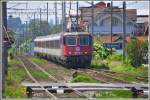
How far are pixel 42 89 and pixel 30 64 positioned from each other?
4.20m

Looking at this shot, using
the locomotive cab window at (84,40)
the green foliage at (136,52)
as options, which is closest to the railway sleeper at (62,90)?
the green foliage at (136,52)

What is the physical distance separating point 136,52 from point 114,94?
4.59 meters

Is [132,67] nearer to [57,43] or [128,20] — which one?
[128,20]

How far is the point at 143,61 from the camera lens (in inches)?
580

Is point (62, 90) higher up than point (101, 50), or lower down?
lower down

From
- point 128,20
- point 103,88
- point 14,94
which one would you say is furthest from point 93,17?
point 14,94

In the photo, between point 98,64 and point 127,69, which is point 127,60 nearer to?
point 127,69

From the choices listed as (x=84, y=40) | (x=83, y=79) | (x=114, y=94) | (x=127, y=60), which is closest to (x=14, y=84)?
(x=114, y=94)

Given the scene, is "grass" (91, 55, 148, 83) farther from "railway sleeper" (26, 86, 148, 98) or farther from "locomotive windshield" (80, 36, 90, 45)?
"railway sleeper" (26, 86, 148, 98)

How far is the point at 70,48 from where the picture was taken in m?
17.9

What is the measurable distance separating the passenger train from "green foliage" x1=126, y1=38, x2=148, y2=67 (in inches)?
54.0

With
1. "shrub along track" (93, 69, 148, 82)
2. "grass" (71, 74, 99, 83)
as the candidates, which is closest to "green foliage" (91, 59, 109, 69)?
"shrub along track" (93, 69, 148, 82)

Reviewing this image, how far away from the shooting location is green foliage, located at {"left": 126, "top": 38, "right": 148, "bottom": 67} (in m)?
14.5

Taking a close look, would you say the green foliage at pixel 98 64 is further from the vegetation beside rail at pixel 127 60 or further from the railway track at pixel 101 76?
the railway track at pixel 101 76
